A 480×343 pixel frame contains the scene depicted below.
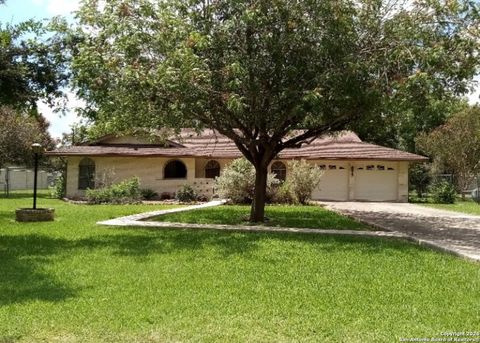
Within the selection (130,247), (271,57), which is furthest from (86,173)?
(130,247)

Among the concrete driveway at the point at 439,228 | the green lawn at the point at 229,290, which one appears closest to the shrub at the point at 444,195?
the concrete driveway at the point at 439,228

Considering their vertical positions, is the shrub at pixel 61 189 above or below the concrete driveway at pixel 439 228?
above

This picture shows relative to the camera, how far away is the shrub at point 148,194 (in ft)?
90.0

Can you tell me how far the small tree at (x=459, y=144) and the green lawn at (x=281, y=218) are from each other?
16392 mm

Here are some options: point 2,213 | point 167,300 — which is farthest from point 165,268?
point 2,213

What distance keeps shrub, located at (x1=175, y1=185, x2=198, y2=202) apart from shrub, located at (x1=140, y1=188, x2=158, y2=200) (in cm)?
150

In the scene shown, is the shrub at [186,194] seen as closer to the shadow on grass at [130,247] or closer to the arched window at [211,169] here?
the arched window at [211,169]

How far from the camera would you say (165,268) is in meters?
8.68

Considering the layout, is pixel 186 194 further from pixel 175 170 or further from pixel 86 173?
pixel 86 173

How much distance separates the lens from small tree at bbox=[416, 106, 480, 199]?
3291 cm

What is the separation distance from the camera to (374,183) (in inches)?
1150

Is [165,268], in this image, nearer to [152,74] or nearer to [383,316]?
[383,316]

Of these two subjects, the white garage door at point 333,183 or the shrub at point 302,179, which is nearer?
the shrub at point 302,179

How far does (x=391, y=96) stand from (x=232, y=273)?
6.84 metres
